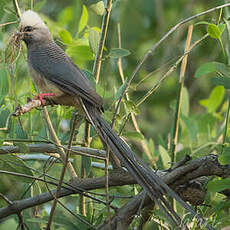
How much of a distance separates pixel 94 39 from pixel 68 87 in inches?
13.0

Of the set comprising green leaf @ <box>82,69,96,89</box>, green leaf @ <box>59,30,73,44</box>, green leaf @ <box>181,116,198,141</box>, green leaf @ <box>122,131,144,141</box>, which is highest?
green leaf @ <box>59,30,73,44</box>

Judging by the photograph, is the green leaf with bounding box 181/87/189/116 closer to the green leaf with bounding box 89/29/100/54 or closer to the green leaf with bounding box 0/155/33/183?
the green leaf with bounding box 89/29/100/54

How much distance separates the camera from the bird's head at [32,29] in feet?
11.0

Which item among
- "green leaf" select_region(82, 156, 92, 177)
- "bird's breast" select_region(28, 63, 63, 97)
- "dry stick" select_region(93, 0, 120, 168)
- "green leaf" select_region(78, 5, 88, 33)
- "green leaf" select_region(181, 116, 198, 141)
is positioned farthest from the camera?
"green leaf" select_region(181, 116, 198, 141)

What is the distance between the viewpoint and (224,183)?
99.4 inches

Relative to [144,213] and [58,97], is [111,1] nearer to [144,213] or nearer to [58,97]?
[58,97]

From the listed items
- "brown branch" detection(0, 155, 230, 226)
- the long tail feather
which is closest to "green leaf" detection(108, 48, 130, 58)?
the long tail feather

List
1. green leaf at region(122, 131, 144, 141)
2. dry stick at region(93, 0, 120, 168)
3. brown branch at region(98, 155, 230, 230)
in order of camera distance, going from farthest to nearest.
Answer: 1. green leaf at region(122, 131, 144, 141)
2. dry stick at region(93, 0, 120, 168)
3. brown branch at region(98, 155, 230, 230)

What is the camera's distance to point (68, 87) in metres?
3.21

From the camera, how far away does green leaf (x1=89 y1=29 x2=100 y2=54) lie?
3.11 meters

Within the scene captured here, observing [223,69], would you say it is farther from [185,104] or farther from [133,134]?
[185,104]

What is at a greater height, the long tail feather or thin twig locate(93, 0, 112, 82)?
thin twig locate(93, 0, 112, 82)

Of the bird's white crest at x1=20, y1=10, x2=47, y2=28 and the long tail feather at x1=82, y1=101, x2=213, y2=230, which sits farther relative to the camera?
the bird's white crest at x1=20, y1=10, x2=47, y2=28

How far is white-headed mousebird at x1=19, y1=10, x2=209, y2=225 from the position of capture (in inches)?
98.1
